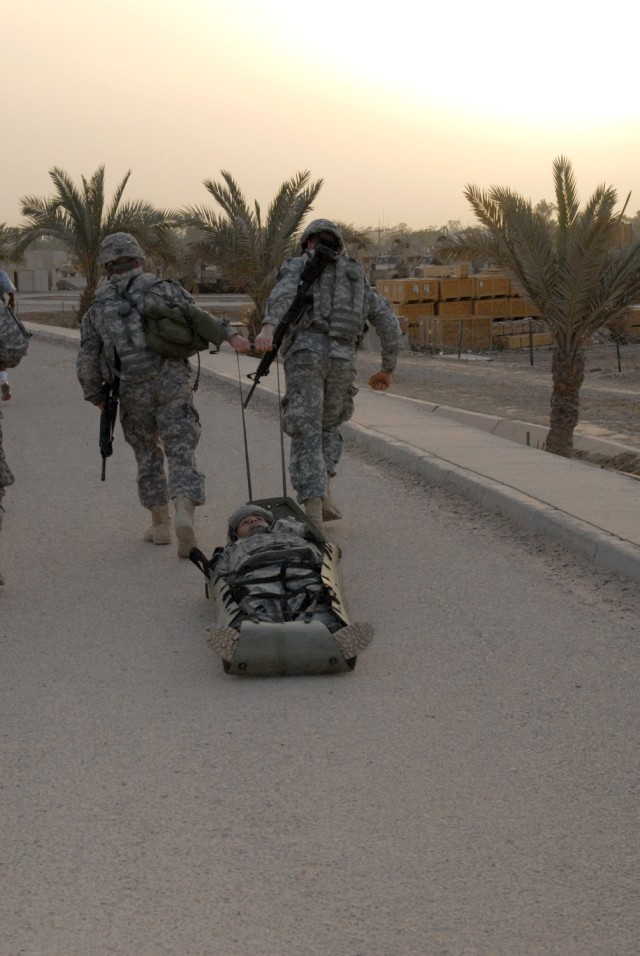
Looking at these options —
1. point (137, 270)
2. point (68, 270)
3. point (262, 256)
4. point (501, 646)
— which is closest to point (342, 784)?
point (501, 646)

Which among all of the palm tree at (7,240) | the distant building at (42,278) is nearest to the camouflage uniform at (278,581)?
the palm tree at (7,240)

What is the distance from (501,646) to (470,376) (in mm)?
22808

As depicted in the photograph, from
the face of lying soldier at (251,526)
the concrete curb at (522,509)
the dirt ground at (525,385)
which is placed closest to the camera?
the face of lying soldier at (251,526)

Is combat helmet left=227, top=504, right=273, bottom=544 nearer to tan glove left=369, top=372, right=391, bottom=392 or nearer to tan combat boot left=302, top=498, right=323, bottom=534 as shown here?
tan combat boot left=302, top=498, right=323, bottom=534

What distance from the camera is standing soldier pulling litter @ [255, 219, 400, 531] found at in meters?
6.96

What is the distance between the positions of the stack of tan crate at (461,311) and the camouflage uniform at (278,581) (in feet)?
103

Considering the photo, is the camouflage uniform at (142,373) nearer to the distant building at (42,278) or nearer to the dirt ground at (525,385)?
the dirt ground at (525,385)

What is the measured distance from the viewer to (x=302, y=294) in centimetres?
692

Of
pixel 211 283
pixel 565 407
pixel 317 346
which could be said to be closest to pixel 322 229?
pixel 317 346

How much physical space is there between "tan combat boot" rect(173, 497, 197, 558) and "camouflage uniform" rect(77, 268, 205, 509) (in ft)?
0.20

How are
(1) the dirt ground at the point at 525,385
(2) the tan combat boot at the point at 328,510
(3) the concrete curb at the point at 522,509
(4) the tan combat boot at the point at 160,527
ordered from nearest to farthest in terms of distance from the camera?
(3) the concrete curb at the point at 522,509, (4) the tan combat boot at the point at 160,527, (2) the tan combat boot at the point at 328,510, (1) the dirt ground at the point at 525,385

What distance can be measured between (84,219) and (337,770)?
28.2m

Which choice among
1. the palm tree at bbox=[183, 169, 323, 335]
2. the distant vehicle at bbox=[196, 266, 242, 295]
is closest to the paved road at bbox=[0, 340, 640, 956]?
the palm tree at bbox=[183, 169, 323, 335]

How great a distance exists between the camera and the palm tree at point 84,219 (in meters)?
30.5
